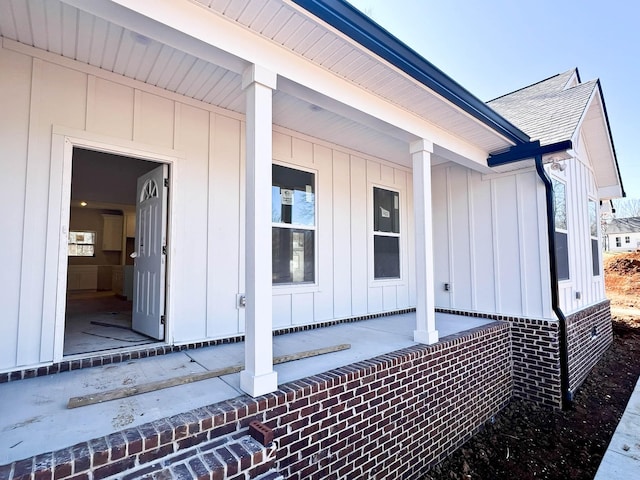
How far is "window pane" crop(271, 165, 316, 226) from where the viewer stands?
14.2 ft

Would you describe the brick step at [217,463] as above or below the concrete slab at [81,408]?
below

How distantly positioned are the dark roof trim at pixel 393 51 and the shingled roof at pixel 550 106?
1213 mm

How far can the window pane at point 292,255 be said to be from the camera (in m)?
4.29

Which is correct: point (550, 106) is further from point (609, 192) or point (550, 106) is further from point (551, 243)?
point (609, 192)

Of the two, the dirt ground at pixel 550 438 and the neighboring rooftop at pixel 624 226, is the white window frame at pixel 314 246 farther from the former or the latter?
the neighboring rooftop at pixel 624 226

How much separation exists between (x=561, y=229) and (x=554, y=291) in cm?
128

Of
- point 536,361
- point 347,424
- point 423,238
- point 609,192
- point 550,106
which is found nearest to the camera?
point 347,424

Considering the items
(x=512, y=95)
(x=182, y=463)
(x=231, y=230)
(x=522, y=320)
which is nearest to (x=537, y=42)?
(x=512, y=95)

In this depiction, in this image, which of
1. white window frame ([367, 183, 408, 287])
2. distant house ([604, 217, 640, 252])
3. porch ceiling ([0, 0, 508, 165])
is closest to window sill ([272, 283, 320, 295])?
white window frame ([367, 183, 408, 287])

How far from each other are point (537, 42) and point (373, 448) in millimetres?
13050

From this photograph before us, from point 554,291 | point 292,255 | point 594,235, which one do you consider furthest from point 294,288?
point 594,235

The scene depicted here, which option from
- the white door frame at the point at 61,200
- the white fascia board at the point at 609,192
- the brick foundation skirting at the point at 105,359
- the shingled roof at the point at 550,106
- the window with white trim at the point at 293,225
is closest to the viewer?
the brick foundation skirting at the point at 105,359

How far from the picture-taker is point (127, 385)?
→ 243 cm

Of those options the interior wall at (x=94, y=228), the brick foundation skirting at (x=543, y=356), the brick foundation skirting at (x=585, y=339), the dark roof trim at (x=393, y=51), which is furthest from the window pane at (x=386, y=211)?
the interior wall at (x=94, y=228)
